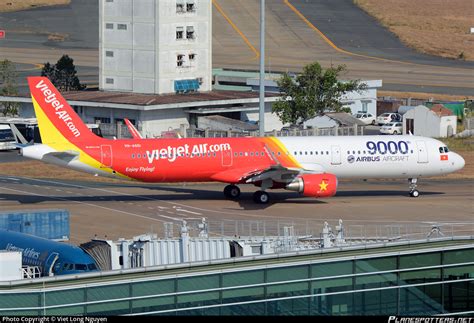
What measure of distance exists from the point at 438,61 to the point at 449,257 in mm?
139991

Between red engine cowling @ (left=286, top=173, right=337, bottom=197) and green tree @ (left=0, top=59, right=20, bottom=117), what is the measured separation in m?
58.7

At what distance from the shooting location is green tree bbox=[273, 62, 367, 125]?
12081cm

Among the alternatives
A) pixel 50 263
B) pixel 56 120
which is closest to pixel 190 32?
pixel 56 120

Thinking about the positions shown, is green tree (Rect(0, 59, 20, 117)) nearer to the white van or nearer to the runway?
the white van

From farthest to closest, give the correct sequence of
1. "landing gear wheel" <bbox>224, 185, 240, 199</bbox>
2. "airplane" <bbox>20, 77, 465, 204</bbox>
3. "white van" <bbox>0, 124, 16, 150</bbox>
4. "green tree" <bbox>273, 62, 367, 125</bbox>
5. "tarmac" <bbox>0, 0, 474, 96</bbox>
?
"tarmac" <bbox>0, 0, 474, 96</bbox> → "green tree" <bbox>273, 62, 367, 125</bbox> → "white van" <bbox>0, 124, 16, 150</bbox> → "landing gear wheel" <bbox>224, 185, 240, 199</bbox> → "airplane" <bbox>20, 77, 465, 204</bbox>

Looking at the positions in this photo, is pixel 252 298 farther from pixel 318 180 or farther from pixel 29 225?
pixel 318 180

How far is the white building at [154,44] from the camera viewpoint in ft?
389

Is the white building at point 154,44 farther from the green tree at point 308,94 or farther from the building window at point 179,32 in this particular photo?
the green tree at point 308,94

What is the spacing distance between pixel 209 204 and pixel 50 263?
2894cm

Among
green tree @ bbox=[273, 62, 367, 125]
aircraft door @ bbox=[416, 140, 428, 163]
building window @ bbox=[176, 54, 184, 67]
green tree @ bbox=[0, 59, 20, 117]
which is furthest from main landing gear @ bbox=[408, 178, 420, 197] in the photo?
green tree @ bbox=[0, 59, 20, 117]

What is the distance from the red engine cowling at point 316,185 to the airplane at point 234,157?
0.07 m

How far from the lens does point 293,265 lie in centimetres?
4212

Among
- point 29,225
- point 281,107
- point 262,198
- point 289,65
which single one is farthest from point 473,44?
point 29,225

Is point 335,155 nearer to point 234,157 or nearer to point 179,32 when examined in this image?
point 234,157
